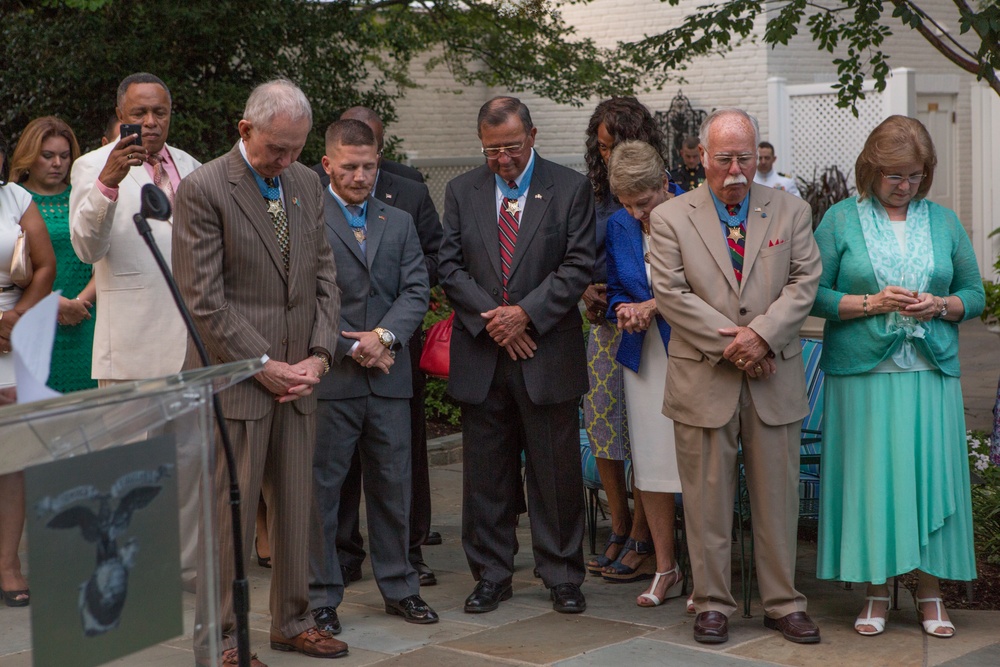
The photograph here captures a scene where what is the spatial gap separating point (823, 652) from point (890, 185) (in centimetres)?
166

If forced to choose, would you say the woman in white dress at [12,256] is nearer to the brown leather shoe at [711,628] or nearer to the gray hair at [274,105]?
the gray hair at [274,105]

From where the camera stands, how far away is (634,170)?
4.77 metres

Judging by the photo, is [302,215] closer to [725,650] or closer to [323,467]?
[323,467]

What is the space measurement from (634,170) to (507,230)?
0.56 metres

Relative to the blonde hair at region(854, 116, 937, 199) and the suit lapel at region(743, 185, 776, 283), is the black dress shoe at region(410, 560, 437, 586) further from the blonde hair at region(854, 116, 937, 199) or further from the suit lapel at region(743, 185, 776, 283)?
the blonde hair at region(854, 116, 937, 199)

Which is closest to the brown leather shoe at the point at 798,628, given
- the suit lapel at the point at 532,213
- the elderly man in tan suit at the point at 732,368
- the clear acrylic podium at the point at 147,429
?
the elderly man in tan suit at the point at 732,368

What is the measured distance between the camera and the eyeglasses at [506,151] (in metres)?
4.66

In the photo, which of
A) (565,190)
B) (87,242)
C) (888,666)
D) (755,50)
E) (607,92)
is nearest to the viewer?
(888,666)

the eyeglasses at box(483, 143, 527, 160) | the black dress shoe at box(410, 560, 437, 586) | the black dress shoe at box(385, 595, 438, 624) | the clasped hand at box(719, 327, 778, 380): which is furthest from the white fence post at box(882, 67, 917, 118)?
the black dress shoe at box(385, 595, 438, 624)

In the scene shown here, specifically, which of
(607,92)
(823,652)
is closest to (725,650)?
(823,652)

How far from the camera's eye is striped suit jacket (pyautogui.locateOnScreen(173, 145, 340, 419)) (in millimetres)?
3844

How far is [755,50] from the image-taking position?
15.1 m

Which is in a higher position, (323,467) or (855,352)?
(855,352)

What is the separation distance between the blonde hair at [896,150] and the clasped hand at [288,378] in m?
2.11
